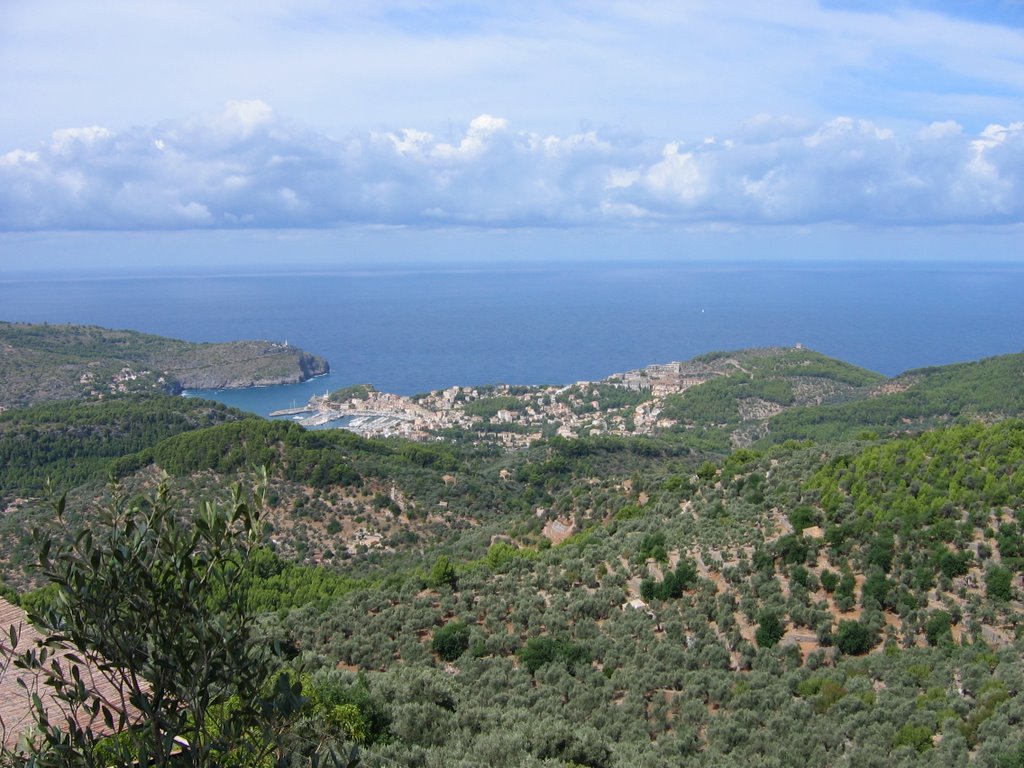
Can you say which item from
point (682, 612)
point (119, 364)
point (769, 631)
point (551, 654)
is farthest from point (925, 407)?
point (119, 364)

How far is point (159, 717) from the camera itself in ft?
13.6

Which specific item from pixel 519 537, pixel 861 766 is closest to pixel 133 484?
pixel 519 537

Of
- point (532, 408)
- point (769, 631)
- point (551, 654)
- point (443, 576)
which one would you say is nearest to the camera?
point (551, 654)

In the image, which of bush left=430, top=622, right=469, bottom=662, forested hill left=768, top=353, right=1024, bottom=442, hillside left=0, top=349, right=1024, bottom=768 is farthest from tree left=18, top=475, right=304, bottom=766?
forested hill left=768, top=353, right=1024, bottom=442

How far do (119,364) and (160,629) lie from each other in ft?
282

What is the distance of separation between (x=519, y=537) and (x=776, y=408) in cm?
4540

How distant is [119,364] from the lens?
3199 inches

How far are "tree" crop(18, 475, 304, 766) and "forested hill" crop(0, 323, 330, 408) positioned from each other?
238 feet

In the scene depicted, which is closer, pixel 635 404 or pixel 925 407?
pixel 925 407

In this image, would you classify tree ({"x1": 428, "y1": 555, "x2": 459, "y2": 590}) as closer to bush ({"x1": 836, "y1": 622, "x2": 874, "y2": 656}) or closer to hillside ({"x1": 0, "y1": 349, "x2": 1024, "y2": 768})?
hillside ({"x1": 0, "y1": 349, "x2": 1024, "y2": 768})

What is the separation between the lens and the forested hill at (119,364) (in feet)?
233

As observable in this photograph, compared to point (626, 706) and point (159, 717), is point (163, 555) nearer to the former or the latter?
point (159, 717)

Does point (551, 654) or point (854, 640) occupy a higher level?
point (854, 640)

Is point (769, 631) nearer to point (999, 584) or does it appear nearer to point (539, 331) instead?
point (999, 584)
